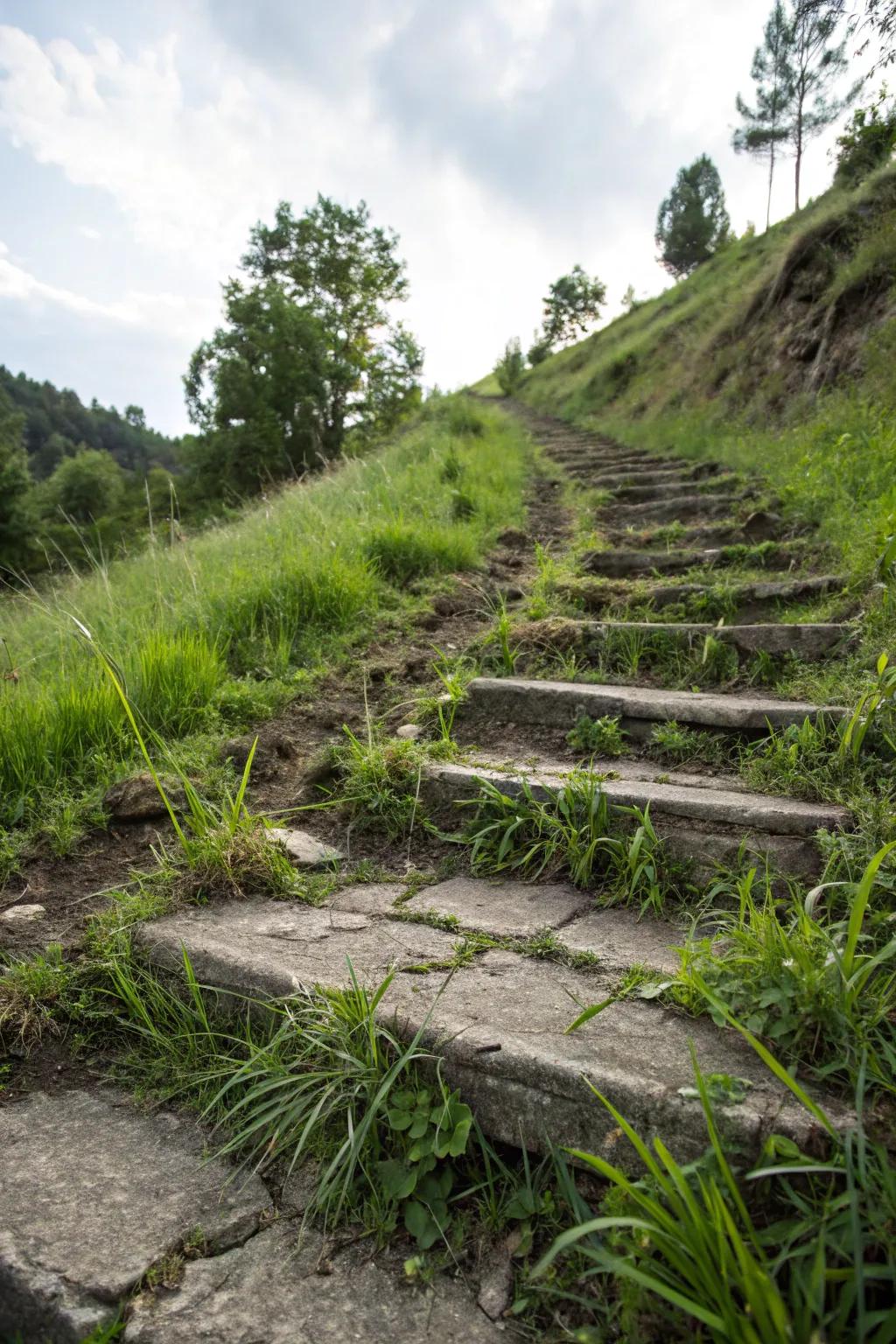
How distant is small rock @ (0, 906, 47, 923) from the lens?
2.19 metres

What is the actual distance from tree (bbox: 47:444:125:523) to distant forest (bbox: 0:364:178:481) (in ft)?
99.6

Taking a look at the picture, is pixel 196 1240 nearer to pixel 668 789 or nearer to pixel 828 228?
pixel 668 789

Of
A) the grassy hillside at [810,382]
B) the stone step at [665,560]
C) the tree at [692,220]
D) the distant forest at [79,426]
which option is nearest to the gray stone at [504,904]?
the grassy hillside at [810,382]

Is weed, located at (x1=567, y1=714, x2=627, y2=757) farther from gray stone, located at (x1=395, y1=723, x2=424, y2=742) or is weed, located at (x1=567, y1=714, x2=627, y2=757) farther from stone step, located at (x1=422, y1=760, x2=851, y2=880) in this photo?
gray stone, located at (x1=395, y1=723, x2=424, y2=742)

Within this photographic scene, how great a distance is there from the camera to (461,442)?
9.66 metres

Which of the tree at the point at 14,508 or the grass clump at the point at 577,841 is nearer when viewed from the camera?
the grass clump at the point at 577,841

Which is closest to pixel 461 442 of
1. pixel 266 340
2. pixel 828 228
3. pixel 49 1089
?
pixel 828 228

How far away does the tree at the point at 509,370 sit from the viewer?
34000mm

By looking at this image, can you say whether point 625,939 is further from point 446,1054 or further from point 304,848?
point 304,848

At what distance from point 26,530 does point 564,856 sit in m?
30.0

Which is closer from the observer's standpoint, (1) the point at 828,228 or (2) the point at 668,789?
(2) the point at 668,789

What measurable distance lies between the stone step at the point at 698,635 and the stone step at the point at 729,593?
0.28m

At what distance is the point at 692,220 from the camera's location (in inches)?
1570

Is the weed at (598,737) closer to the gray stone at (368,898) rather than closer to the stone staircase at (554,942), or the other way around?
the stone staircase at (554,942)
